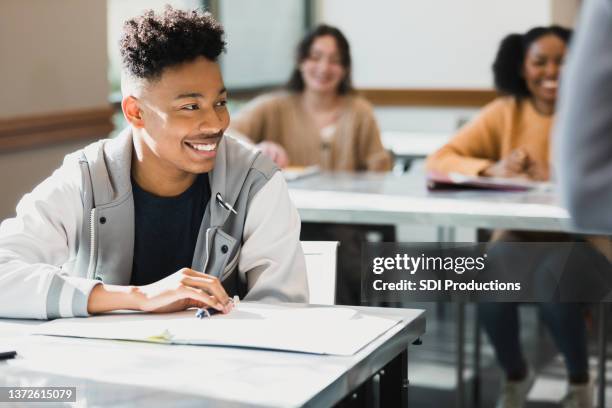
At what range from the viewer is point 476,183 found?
3.33 m

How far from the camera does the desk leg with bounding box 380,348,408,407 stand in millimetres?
1580

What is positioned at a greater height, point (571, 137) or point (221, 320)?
→ point (571, 137)

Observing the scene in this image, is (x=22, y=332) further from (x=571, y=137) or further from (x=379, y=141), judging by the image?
(x=379, y=141)

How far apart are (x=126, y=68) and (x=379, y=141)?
7.99ft

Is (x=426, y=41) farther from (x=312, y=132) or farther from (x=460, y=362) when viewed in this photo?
(x=460, y=362)

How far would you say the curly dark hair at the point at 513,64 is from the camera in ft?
12.4

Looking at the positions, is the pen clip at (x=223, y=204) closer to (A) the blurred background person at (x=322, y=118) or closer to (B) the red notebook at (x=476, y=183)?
(B) the red notebook at (x=476, y=183)

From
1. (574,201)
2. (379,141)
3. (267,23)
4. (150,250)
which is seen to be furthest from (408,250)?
(267,23)

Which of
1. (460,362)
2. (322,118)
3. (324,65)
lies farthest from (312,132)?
(460,362)

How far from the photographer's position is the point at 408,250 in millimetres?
1802

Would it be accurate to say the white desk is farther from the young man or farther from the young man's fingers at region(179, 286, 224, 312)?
the young man's fingers at region(179, 286, 224, 312)

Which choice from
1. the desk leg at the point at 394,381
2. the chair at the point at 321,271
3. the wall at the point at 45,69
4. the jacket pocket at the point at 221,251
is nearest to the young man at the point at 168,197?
the jacket pocket at the point at 221,251

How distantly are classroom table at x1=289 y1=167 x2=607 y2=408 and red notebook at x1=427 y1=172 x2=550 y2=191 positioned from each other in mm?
29

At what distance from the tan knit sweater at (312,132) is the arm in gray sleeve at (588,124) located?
339 centimetres
